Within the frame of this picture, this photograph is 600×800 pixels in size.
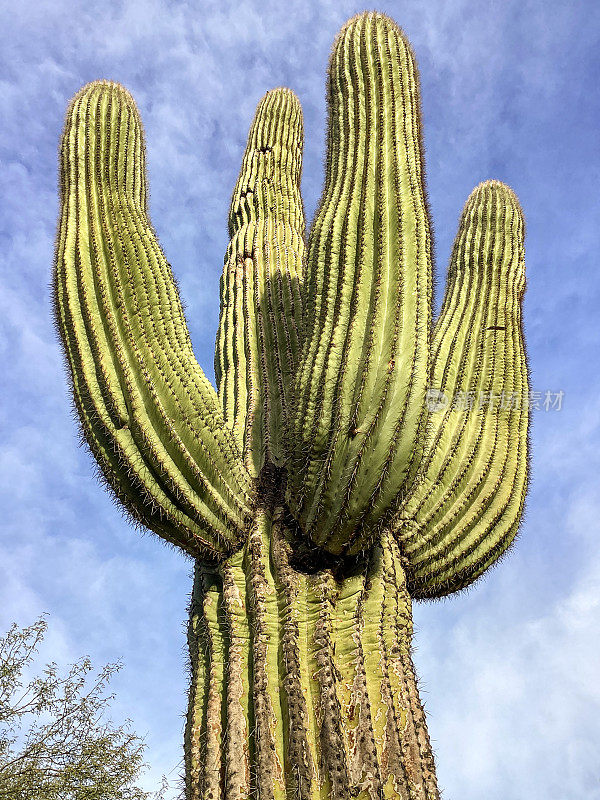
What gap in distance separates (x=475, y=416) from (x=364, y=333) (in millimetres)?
1532

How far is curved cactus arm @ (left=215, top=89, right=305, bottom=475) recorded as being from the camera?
3930 mm

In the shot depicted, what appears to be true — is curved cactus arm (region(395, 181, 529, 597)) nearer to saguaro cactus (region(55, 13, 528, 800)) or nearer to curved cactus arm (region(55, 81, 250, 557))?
saguaro cactus (region(55, 13, 528, 800))

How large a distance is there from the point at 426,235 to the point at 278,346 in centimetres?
136

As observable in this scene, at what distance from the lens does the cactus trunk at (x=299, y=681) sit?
261 centimetres

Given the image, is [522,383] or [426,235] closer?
[426,235]

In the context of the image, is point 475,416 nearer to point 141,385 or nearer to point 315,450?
point 315,450

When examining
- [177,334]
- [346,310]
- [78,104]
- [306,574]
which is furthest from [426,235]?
[78,104]

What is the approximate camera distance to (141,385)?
3.24 meters

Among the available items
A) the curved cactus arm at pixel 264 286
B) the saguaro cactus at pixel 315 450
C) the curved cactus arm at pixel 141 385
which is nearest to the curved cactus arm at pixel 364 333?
the saguaro cactus at pixel 315 450

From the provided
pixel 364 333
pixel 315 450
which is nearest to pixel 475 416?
pixel 364 333

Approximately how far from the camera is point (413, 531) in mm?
3658

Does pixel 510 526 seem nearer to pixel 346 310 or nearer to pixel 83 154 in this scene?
pixel 346 310

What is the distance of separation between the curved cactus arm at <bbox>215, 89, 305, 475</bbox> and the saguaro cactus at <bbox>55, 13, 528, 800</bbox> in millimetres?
30

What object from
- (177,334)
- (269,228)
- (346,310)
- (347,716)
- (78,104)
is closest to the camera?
(347,716)
